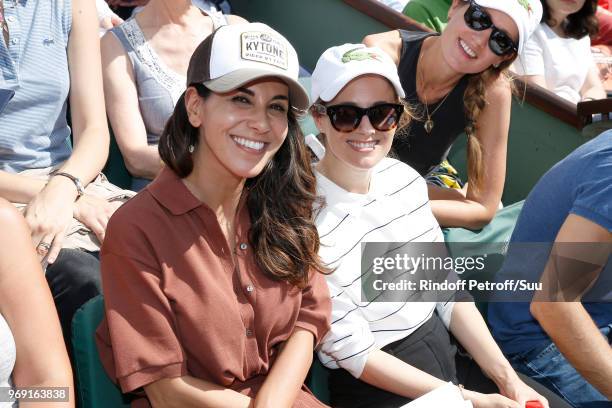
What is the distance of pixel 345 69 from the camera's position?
222 centimetres

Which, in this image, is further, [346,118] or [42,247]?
[346,118]

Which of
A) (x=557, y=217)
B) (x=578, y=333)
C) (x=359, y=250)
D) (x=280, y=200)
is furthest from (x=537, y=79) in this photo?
(x=280, y=200)

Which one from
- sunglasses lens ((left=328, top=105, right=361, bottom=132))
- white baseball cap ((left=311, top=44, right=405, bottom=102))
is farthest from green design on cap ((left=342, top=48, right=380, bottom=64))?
Answer: sunglasses lens ((left=328, top=105, right=361, bottom=132))

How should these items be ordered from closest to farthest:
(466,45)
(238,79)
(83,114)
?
(238,79), (83,114), (466,45)

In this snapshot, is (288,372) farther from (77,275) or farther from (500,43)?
(500,43)

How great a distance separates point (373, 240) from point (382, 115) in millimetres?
337

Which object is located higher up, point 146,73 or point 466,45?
point 466,45

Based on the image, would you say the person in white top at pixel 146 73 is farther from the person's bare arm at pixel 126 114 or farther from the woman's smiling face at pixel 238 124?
the woman's smiling face at pixel 238 124

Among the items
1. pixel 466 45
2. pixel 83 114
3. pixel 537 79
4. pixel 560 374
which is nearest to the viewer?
pixel 560 374

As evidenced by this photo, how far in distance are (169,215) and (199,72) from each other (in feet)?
1.14

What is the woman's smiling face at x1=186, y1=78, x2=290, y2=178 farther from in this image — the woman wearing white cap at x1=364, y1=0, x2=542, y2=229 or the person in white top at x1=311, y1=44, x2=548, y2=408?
the woman wearing white cap at x1=364, y1=0, x2=542, y2=229

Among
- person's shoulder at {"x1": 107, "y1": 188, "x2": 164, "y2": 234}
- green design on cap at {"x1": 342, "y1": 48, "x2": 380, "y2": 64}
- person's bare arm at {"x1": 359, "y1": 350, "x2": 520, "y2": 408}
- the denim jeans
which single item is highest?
green design on cap at {"x1": 342, "y1": 48, "x2": 380, "y2": 64}

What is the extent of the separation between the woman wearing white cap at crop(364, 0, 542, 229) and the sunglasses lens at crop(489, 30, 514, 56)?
28mm

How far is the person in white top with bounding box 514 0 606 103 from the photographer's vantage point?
12.8 ft
